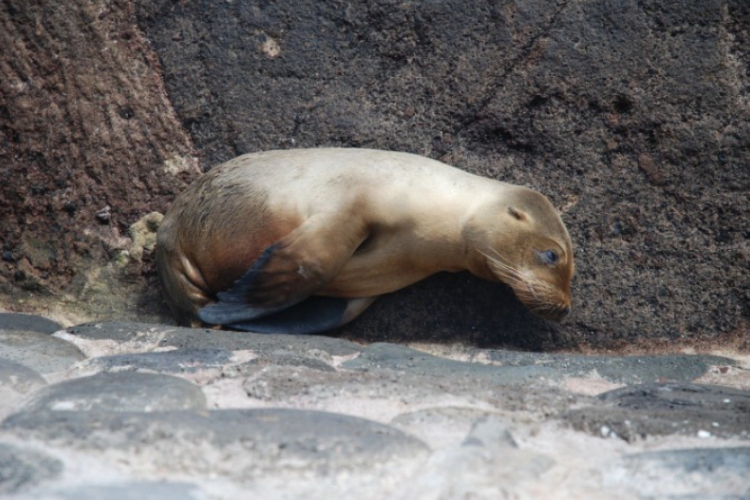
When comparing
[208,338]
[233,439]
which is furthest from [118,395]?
[208,338]

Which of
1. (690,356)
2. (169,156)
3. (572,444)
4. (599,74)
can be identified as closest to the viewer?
(572,444)

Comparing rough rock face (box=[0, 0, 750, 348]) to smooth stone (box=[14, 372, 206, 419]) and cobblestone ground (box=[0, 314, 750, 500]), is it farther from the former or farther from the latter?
smooth stone (box=[14, 372, 206, 419])

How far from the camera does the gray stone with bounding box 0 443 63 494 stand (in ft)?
7.02

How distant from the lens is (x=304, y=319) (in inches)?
171

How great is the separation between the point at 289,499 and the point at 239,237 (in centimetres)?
220

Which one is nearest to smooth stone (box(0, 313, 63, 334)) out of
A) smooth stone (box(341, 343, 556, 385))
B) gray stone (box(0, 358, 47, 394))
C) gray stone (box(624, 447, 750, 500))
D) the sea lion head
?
gray stone (box(0, 358, 47, 394))

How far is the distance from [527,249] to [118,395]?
197 cm

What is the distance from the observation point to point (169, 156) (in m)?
4.70

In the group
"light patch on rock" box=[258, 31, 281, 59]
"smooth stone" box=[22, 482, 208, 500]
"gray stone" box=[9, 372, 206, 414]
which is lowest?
"gray stone" box=[9, 372, 206, 414]

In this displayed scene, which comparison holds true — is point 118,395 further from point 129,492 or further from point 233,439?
point 129,492

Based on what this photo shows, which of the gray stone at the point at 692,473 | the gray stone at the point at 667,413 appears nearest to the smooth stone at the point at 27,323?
the gray stone at the point at 667,413

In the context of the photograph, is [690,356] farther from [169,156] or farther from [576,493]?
[169,156]

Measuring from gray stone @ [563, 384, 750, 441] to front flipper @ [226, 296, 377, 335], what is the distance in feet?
4.85

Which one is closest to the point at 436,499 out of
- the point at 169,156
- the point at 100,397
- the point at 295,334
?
the point at 100,397
